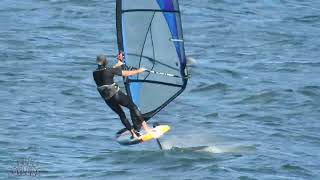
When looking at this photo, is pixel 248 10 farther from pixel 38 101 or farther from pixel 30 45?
pixel 38 101

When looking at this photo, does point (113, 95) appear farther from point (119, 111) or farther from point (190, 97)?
point (190, 97)

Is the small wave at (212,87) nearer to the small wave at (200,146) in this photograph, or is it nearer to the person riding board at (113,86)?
the small wave at (200,146)

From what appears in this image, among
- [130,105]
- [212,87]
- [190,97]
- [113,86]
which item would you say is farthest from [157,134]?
[212,87]

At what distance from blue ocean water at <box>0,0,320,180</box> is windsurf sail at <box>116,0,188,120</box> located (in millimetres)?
1544

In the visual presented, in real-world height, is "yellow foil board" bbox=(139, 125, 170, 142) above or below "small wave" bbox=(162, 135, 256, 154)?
above

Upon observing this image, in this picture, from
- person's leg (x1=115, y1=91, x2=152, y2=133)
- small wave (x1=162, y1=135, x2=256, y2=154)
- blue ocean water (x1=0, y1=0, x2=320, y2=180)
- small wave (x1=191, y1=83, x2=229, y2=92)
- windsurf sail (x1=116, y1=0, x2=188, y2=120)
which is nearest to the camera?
person's leg (x1=115, y1=91, x2=152, y2=133)

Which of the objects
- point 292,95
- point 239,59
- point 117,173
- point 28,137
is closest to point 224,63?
point 239,59

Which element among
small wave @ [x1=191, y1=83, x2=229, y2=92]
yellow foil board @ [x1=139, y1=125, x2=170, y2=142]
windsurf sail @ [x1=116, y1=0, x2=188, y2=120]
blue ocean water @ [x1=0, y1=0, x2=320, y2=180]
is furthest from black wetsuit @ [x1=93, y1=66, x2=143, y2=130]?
small wave @ [x1=191, y1=83, x2=229, y2=92]

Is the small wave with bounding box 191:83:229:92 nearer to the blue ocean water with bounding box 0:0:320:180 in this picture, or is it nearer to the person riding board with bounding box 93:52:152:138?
the blue ocean water with bounding box 0:0:320:180

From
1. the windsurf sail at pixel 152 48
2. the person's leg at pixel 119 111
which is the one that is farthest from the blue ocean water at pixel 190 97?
the windsurf sail at pixel 152 48

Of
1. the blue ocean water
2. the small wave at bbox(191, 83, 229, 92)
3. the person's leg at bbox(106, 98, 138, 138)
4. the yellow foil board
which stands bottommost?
the small wave at bbox(191, 83, 229, 92)

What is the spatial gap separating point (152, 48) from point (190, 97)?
815 centimetres

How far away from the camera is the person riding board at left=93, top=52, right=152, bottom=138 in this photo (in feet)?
59.8

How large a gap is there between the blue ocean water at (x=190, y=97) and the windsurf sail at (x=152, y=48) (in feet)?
5.07
